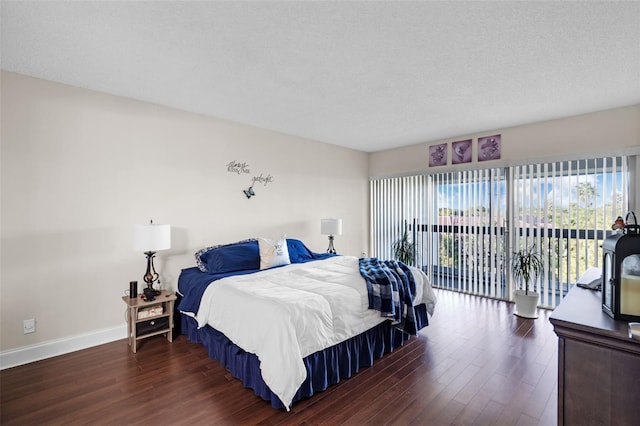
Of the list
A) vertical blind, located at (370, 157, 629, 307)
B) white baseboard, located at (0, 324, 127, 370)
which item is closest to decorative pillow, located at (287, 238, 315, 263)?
white baseboard, located at (0, 324, 127, 370)

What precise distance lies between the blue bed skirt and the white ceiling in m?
2.29

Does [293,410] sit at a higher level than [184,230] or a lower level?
lower

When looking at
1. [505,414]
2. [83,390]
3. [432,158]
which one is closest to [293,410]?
[505,414]

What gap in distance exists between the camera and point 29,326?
2.64 metres

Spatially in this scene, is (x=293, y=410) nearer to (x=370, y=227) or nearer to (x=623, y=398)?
(x=623, y=398)

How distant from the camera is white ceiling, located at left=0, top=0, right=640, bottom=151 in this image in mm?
1811

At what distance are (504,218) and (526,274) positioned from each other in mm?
896

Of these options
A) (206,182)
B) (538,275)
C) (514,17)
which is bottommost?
(538,275)

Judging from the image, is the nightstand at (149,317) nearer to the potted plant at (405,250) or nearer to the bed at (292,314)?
the bed at (292,314)

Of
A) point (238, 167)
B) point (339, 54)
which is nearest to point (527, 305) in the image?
point (339, 54)

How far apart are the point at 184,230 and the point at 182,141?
42.4 inches

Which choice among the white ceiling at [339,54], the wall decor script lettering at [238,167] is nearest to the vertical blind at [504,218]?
the white ceiling at [339,54]

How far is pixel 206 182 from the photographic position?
3764 mm

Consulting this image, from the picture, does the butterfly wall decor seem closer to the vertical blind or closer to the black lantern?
the vertical blind
